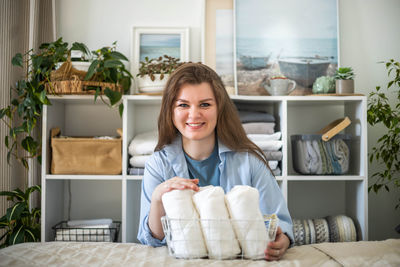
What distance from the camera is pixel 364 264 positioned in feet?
2.29

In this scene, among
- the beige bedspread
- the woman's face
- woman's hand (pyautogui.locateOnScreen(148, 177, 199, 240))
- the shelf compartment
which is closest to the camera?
the beige bedspread

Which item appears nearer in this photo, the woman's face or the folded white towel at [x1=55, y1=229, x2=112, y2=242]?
the woman's face

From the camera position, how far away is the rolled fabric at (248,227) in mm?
689

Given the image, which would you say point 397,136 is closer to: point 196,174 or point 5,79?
point 196,174

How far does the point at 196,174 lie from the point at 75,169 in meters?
0.97

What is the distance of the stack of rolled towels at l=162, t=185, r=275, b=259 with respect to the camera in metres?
0.69

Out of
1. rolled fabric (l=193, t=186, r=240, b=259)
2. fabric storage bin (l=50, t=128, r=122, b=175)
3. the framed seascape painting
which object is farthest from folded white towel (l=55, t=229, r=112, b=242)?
rolled fabric (l=193, t=186, r=240, b=259)

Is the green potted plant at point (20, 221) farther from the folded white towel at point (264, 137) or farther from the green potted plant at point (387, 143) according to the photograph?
the green potted plant at point (387, 143)

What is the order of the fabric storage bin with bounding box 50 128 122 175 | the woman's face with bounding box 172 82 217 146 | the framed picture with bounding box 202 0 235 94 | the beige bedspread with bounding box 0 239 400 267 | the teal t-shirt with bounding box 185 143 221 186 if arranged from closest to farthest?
the beige bedspread with bounding box 0 239 400 267 < the woman's face with bounding box 172 82 217 146 < the teal t-shirt with bounding box 185 143 221 186 < the fabric storage bin with bounding box 50 128 122 175 < the framed picture with bounding box 202 0 235 94

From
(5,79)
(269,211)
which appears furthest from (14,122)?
(269,211)

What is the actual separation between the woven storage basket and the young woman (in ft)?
2.66

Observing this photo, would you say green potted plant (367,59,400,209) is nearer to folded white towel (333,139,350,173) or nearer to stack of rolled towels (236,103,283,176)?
folded white towel (333,139,350,173)

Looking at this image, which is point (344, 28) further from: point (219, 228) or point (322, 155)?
point (219, 228)

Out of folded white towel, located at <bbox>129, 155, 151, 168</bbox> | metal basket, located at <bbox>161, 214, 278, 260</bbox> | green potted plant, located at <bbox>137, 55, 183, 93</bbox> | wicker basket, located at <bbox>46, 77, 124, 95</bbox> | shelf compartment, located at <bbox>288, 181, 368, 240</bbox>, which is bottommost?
shelf compartment, located at <bbox>288, 181, 368, 240</bbox>
